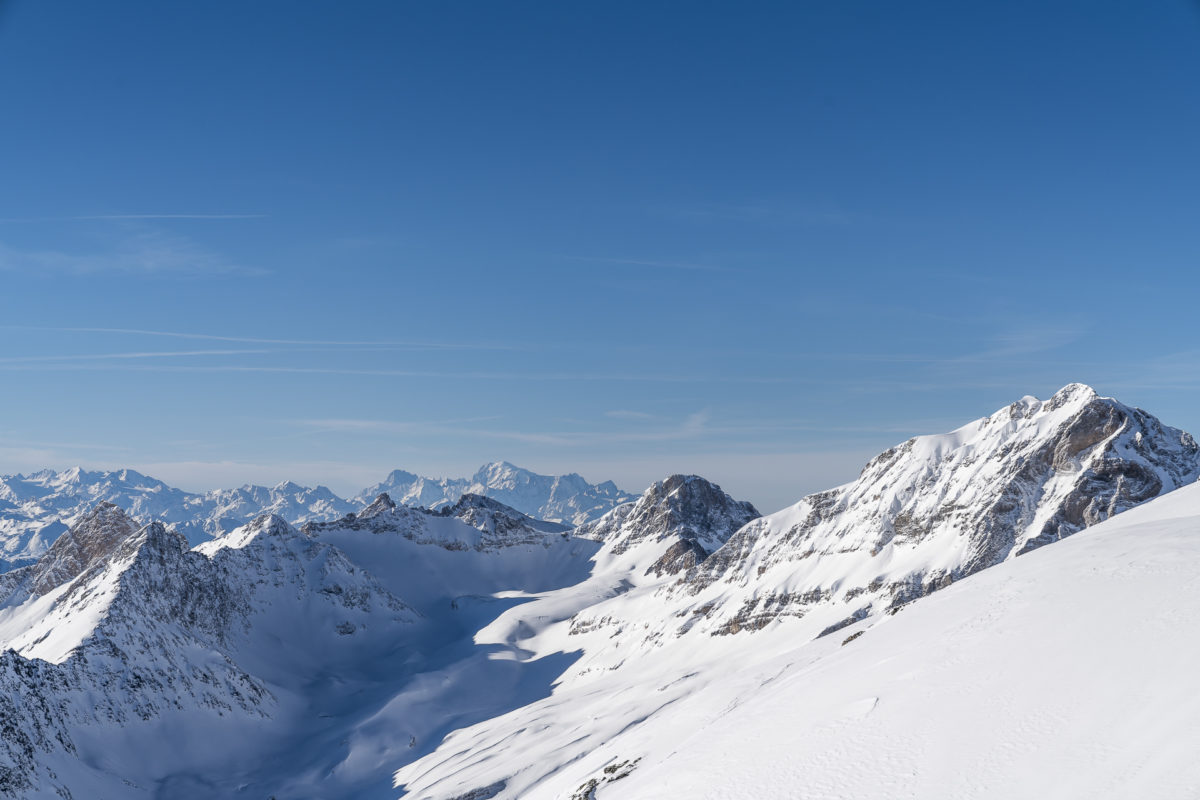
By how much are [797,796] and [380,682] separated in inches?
7537

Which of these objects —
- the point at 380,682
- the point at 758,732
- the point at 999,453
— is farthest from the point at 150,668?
the point at 999,453

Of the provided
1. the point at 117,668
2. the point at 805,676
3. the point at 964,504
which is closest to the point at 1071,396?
the point at 964,504

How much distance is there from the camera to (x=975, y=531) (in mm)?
143875

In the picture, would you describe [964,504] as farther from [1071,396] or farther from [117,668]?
[117,668]

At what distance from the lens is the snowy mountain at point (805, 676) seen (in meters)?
26.9

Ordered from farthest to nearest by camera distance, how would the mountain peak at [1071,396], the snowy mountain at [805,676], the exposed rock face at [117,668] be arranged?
1. the mountain peak at [1071,396]
2. the exposed rock face at [117,668]
3. the snowy mountain at [805,676]

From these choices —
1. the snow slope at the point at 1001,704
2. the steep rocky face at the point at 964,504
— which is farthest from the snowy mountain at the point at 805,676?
the steep rocky face at the point at 964,504

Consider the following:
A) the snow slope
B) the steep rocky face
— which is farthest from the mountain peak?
the snow slope

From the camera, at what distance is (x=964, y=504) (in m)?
153

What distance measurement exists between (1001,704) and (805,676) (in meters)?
15.0

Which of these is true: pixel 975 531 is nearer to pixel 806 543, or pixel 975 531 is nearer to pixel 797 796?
pixel 806 543

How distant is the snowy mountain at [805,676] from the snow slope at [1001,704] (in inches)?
4.4

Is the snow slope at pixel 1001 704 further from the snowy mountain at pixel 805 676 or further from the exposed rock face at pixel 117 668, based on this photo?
the exposed rock face at pixel 117 668

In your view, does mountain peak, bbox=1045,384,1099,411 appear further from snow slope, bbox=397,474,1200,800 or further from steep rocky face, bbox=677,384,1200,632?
snow slope, bbox=397,474,1200,800
